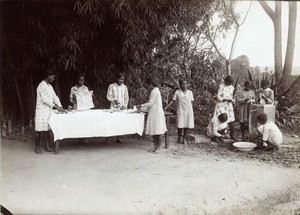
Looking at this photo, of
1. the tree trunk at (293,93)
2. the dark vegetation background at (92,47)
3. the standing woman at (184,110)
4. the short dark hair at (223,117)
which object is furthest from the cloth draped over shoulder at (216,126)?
the tree trunk at (293,93)

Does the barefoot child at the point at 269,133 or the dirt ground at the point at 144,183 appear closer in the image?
the dirt ground at the point at 144,183

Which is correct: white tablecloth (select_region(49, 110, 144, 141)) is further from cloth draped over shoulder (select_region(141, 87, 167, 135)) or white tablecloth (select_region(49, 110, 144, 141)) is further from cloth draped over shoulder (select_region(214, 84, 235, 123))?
cloth draped over shoulder (select_region(214, 84, 235, 123))

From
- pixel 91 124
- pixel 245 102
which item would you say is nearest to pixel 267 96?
pixel 245 102

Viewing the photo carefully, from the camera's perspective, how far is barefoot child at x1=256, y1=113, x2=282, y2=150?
618cm

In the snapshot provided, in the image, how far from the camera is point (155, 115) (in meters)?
6.35

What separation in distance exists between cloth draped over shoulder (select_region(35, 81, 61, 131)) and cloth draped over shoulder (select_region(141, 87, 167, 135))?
1655 mm

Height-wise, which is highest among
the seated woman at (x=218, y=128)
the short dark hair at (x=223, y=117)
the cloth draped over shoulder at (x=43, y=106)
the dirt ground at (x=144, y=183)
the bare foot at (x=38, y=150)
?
the cloth draped over shoulder at (x=43, y=106)

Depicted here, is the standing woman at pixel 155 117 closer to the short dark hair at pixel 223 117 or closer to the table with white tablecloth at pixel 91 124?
the table with white tablecloth at pixel 91 124

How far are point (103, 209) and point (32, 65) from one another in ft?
13.1

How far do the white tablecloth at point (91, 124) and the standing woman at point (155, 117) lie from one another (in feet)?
0.94

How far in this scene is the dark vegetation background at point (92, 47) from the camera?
251 inches

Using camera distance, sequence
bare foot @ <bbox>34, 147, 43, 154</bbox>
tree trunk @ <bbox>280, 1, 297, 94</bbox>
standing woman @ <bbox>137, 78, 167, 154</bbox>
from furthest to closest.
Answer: tree trunk @ <bbox>280, 1, 297, 94</bbox>, standing woman @ <bbox>137, 78, 167, 154</bbox>, bare foot @ <bbox>34, 147, 43, 154</bbox>

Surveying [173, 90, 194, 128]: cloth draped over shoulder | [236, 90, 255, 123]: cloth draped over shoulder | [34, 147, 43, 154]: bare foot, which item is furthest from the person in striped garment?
[236, 90, 255, 123]: cloth draped over shoulder

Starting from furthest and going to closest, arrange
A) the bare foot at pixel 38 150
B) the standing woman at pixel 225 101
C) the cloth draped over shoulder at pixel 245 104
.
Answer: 1. the cloth draped over shoulder at pixel 245 104
2. the standing woman at pixel 225 101
3. the bare foot at pixel 38 150
